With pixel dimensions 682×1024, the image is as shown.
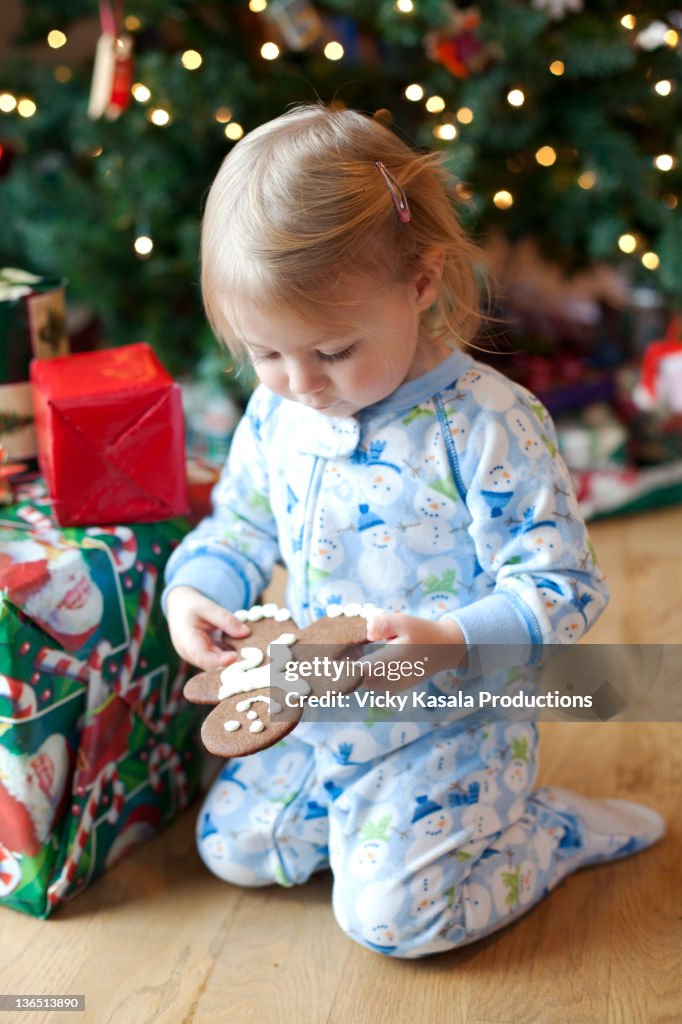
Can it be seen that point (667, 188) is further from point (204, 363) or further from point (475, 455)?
point (475, 455)

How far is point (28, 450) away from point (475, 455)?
54 centimetres

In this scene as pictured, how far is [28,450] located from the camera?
120cm

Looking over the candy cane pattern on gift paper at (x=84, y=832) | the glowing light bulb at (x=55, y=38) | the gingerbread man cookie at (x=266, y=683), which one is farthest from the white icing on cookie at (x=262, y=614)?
the glowing light bulb at (x=55, y=38)

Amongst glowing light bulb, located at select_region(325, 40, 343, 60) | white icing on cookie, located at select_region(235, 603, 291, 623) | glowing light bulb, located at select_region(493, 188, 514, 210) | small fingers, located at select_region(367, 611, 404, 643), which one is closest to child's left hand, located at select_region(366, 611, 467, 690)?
small fingers, located at select_region(367, 611, 404, 643)

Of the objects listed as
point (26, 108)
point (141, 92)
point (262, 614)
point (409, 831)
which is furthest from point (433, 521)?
point (26, 108)

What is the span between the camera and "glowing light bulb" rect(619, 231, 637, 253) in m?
1.80

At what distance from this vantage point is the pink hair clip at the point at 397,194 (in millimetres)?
857

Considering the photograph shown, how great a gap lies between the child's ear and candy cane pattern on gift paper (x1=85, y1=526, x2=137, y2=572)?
0.38m

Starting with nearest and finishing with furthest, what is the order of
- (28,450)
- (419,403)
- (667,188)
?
(419,403), (28,450), (667,188)

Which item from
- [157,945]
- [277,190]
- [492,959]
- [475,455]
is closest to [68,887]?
[157,945]

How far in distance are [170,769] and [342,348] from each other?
0.53m

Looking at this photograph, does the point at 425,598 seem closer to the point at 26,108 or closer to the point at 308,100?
the point at 308,100

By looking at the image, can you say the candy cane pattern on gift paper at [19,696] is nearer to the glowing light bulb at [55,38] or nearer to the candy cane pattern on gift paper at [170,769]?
the candy cane pattern on gift paper at [170,769]

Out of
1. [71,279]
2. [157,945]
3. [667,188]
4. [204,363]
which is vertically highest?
[667,188]
